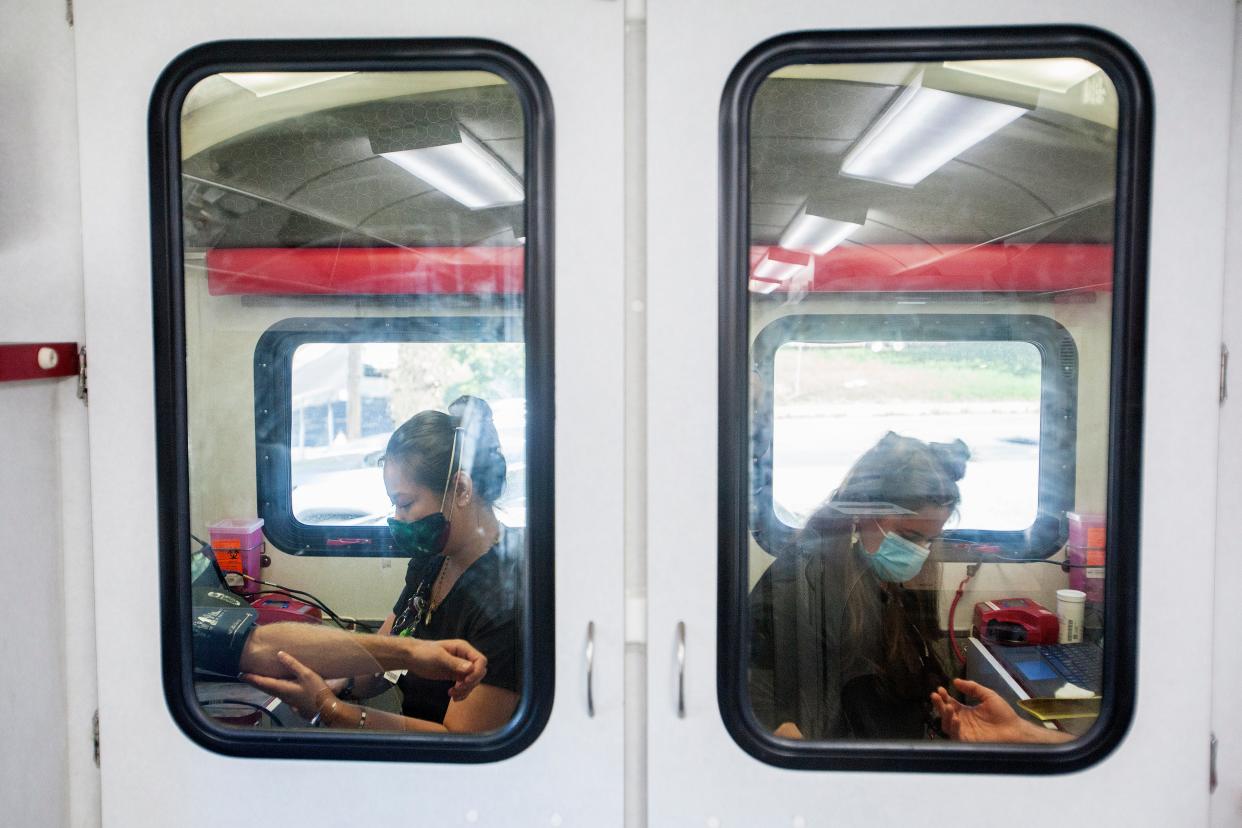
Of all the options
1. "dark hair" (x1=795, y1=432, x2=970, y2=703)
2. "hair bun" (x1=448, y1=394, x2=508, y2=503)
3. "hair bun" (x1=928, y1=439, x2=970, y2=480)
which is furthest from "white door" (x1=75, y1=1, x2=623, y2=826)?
"hair bun" (x1=928, y1=439, x2=970, y2=480)

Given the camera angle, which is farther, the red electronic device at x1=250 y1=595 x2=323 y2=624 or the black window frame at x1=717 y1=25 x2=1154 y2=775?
the red electronic device at x1=250 y1=595 x2=323 y2=624

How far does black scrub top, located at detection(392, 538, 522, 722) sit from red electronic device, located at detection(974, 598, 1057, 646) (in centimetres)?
80

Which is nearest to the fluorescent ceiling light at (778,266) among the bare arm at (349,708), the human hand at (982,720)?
the human hand at (982,720)

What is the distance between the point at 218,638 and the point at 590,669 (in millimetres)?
676

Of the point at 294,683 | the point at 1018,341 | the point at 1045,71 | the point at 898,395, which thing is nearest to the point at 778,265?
the point at 898,395

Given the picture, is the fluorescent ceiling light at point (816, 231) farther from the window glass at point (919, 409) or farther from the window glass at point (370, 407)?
the window glass at point (370, 407)

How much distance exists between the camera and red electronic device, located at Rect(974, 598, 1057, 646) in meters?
1.26

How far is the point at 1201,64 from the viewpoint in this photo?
1.20 m

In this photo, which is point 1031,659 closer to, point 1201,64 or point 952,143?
point 952,143

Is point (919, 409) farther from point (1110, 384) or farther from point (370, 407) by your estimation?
point (370, 407)

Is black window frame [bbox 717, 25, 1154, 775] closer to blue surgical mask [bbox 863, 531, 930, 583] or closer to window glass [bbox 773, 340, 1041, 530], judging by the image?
window glass [bbox 773, 340, 1041, 530]

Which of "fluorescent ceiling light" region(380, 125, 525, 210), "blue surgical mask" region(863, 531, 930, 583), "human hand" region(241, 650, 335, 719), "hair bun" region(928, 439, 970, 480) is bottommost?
"human hand" region(241, 650, 335, 719)

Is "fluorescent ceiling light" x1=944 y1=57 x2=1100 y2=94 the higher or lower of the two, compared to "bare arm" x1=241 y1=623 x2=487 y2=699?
higher

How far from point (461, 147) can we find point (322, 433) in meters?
0.55
